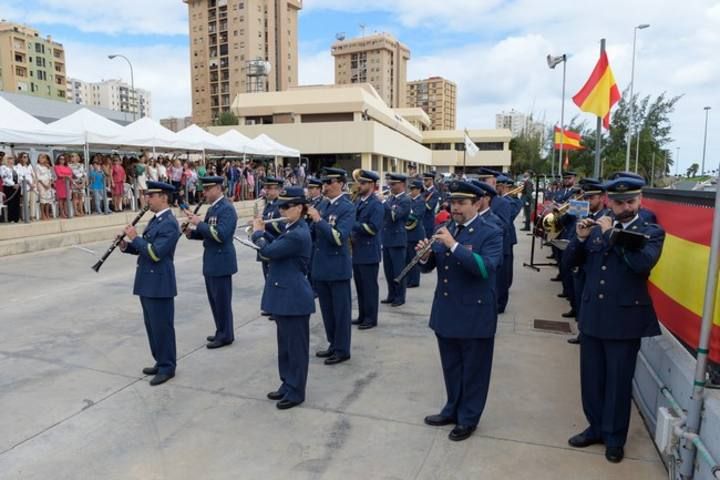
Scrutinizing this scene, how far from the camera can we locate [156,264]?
494cm

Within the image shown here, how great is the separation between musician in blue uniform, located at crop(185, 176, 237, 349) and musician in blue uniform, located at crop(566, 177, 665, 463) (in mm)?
3685

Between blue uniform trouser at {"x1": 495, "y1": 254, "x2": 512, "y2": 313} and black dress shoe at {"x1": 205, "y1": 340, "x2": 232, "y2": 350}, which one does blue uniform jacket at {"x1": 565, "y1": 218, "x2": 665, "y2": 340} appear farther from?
black dress shoe at {"x1": 205, "y1": 340, "x2": 232, "y2": 350}

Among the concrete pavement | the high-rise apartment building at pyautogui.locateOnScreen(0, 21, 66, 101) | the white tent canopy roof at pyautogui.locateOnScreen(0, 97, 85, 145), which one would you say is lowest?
the concrete pavement

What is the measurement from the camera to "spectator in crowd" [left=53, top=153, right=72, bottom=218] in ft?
46.8

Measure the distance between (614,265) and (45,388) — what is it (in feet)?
16.2

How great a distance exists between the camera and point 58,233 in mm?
13609

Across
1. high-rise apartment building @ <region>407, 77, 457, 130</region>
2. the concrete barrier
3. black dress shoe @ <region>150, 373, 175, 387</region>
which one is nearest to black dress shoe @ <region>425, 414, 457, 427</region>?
black dress shoe @ <region>150, 373, 175, 387</region>

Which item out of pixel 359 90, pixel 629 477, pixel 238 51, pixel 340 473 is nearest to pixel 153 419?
pixel 340 473

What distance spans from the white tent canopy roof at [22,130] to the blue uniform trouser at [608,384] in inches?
513

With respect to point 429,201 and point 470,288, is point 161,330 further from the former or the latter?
point 429,201

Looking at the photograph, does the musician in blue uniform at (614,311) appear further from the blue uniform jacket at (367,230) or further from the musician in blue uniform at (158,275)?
the musician in blue uniform at (158,275)

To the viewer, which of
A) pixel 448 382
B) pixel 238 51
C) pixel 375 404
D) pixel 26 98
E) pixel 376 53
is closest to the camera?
pixel 448 382

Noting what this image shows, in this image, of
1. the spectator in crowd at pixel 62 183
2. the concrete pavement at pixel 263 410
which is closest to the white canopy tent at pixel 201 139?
the spectator in crowd at pixel 62 183

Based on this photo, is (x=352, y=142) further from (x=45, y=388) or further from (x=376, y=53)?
(x=376, y=53)
